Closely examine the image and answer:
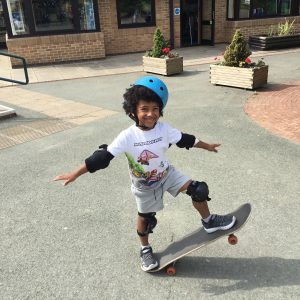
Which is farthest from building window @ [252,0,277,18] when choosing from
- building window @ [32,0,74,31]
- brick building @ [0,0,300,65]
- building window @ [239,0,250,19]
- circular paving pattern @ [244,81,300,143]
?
circular paving pattern @ [244,81,300,143]

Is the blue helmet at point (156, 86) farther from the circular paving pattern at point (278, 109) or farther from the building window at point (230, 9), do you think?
the building window at point (230, 9)

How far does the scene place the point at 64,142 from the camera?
6.52m

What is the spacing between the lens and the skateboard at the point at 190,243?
125 inches

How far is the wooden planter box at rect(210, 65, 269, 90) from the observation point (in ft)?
30.0

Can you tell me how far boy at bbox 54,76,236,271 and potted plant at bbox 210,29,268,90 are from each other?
655cm

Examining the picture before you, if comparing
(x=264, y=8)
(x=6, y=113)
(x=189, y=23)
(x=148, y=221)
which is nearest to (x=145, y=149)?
(x=148, y=221)

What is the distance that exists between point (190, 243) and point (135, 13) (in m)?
14.3

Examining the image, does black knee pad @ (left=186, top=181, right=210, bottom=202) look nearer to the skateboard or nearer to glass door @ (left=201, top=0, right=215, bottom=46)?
the skateboard

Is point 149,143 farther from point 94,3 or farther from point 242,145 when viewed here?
point 94,3

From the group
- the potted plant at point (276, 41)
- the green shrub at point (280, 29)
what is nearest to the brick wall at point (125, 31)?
the potted plant at point (276, 41)

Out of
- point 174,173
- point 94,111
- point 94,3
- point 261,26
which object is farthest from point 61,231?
point 261,26

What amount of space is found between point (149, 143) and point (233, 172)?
2470mm

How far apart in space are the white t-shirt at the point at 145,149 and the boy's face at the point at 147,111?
14 centimetres

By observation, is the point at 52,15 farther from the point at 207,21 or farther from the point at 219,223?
the point at 219,223
